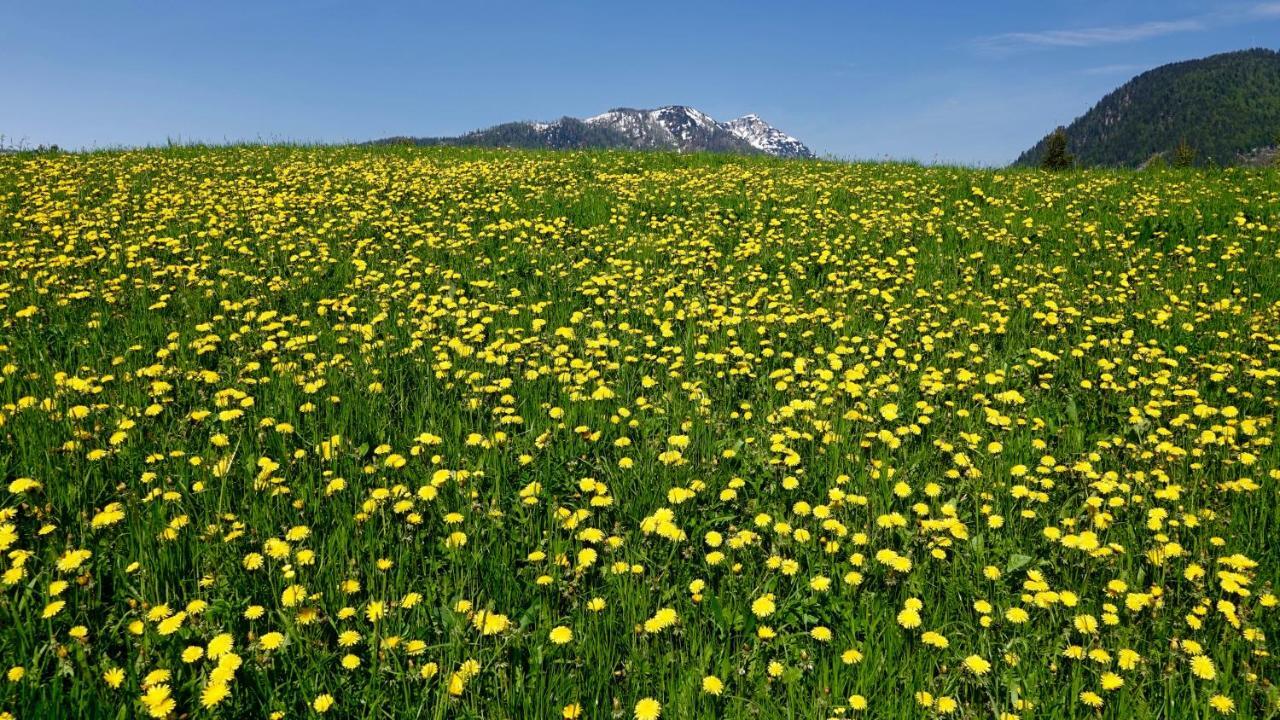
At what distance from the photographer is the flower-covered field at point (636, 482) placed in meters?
2.41

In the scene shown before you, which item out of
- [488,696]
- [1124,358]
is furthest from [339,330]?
[1124,358]

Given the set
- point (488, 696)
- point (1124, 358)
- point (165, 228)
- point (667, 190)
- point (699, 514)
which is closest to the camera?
point (488, 696)

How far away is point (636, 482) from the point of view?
375cm

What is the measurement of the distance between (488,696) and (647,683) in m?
0.58

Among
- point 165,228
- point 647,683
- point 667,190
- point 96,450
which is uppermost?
point 667,190

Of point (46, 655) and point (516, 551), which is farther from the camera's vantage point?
point (516, 551)

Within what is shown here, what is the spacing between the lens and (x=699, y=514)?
3.54 metres

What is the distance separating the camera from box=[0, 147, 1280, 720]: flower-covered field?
241 centimetres

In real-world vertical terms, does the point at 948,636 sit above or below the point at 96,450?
below

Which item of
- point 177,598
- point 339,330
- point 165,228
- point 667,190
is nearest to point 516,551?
point 177,598

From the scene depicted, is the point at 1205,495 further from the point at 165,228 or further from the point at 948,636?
the point at 165,228

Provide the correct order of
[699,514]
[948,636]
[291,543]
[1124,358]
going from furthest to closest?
[1124,358]
[699,514]
[291,543]
[948,636]

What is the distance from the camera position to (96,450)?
356 cm

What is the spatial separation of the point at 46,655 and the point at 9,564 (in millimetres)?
821
